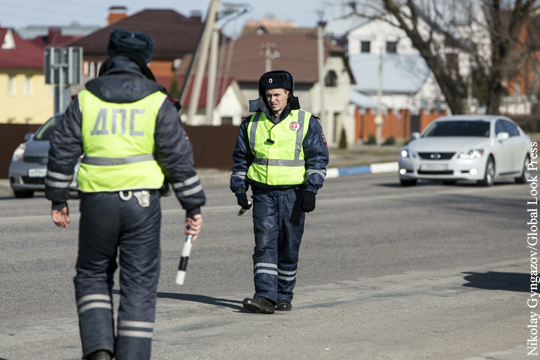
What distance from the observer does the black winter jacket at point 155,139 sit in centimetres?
429

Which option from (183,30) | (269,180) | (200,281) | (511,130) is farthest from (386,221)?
(183,30)

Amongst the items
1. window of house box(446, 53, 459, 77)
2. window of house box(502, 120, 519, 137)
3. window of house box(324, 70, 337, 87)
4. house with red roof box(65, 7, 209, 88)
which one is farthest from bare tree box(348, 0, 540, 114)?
house with red roof box(65, 7, 209, 88)

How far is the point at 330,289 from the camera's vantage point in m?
7.63

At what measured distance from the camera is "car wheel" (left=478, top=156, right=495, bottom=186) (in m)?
18.8

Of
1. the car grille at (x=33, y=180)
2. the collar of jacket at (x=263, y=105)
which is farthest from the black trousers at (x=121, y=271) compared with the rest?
the car grille at (x=33, y=180)

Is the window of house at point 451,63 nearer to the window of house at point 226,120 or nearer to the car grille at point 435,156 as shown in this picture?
the window of house at point 226,120

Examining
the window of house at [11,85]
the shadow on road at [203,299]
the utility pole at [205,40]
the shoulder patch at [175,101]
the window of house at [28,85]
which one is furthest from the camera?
the window of house at [28,85]

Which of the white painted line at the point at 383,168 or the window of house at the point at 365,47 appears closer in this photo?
the white painted line at the point at 383,168

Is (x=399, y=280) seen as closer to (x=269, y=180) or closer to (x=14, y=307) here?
(x=269, y=180)

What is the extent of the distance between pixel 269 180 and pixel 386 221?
6902 millimetres

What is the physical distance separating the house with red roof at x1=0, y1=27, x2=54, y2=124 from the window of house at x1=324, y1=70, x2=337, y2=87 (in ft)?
64.5

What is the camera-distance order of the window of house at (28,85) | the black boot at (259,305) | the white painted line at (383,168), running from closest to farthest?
1. the black boot at (259,305)
2. the white painted line at (383,168)
3. the window of house at (28,85)

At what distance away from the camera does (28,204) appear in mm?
15133

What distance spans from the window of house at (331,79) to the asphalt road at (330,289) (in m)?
46.8
